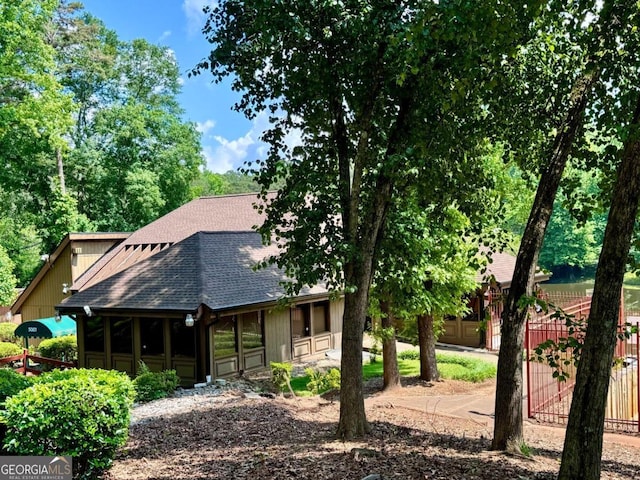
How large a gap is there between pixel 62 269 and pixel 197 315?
12.6 meters

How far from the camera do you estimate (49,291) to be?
23.4m

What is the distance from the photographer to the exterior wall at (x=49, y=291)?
22422 mm

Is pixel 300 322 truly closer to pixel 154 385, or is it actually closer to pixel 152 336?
pixel 152 336

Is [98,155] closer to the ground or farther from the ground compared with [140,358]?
farther from the ground

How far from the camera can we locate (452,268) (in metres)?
11.9

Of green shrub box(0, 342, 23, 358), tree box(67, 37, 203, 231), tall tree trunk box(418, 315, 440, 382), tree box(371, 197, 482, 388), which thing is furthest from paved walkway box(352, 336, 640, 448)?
tree box(67, 37, 203, 231)

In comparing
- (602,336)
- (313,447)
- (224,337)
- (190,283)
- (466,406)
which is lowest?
(466,406)

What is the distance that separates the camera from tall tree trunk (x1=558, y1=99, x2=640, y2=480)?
4637mm

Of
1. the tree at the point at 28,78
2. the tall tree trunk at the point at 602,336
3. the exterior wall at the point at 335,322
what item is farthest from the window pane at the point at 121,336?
the tall tree trunk at the point at 602,336

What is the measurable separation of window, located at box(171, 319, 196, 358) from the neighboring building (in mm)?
8973

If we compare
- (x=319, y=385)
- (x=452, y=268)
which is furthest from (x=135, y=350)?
(x=452, y=268)

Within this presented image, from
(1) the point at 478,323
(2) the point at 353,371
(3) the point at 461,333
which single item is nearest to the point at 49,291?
(3) the point at 461,333

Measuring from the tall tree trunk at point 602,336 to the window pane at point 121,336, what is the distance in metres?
12.3

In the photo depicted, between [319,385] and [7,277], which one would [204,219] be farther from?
[319,385]
